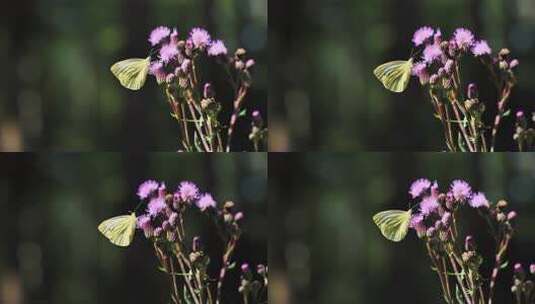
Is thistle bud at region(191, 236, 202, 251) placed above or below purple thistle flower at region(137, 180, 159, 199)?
below

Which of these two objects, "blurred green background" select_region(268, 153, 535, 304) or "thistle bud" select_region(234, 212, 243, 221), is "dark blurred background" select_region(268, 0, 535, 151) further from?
"thistle bud" select_region(234, 212, 243, 221)

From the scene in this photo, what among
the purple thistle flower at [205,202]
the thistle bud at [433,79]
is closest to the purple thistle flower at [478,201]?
the thistle bud at [433,79]

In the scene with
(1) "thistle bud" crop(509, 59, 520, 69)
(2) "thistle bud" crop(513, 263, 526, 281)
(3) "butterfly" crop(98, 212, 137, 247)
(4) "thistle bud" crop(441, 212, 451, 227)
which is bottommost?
(2) "thistle bud" crop(513, 263, 526, 281)

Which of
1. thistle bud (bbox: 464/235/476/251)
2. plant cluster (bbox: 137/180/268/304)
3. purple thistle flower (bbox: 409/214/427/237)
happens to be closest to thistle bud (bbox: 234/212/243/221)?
plant cluster (bbox: 137/180/268/304)

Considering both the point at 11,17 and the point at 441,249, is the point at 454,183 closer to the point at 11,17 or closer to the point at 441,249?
the point at 441,249

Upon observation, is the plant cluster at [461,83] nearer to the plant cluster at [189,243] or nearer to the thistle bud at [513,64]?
the thistle bud at [513,64]

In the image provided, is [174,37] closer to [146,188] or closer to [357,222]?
[146,188]
